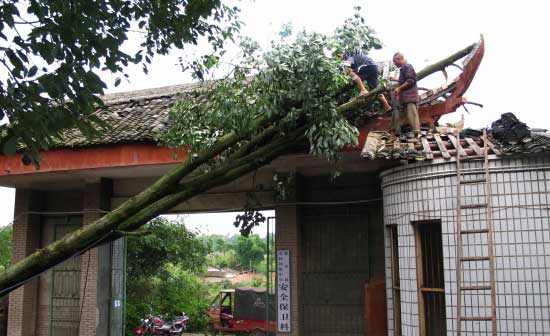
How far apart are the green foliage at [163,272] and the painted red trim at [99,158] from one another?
25.2 feet

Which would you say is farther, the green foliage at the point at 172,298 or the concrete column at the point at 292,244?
the green foliage at the point at 172,298

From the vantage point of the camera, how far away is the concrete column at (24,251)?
1259 cm

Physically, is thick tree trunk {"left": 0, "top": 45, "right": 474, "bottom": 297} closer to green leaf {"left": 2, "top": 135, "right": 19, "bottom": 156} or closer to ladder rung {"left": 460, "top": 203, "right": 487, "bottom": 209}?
ladder rung {"left": 460, "top": 203, "right": 487, "bottom": 209}

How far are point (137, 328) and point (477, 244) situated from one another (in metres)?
13.9

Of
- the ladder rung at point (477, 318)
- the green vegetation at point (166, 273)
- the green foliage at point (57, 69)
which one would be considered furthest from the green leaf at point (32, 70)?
the green vegetation at point (166, 273)

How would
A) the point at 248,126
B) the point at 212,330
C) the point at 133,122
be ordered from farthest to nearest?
the point at 212,330, the point at 133,122, the point at 248,126

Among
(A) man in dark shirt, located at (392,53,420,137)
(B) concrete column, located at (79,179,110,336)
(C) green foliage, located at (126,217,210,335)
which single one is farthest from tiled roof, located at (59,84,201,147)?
(C) green foliage, located at (126,217,210,335)

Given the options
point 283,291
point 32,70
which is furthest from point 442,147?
point 32,70

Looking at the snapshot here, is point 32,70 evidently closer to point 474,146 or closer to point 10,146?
point 10,146

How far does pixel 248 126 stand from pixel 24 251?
8.26 m

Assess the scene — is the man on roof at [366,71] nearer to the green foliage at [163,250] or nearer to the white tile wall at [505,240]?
the white tile wall at [505,240]

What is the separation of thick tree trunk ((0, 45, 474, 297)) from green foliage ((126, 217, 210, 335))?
11.9 m

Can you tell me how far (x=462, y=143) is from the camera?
7.30 m

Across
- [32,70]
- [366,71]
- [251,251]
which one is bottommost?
[251,251]
